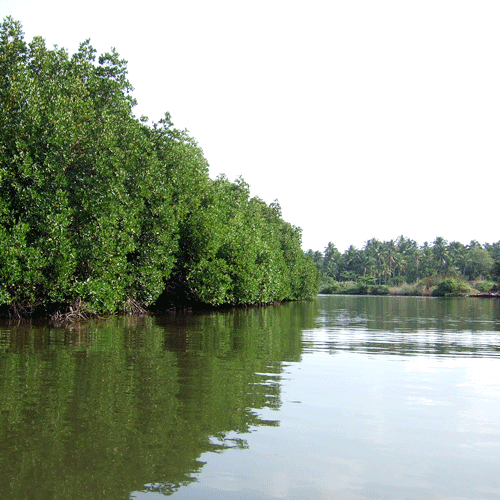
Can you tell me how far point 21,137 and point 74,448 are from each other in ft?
71.7

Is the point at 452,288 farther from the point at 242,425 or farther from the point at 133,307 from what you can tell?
the point at 242,425

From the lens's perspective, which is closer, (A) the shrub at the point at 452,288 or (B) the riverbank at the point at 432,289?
(B) the riverbank at the point at 432,289

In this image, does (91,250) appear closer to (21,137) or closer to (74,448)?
(21,137)

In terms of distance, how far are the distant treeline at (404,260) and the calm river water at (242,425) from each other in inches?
5429

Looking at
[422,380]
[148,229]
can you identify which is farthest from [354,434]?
[148,229]

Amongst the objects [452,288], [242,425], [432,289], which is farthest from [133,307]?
[432,289]

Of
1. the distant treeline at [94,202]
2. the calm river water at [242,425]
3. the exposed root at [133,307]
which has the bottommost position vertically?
the calm river water at [242,425]

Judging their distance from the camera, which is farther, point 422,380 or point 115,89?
point 115,89

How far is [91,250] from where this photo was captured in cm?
2562

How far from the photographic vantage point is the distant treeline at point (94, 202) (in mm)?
24219

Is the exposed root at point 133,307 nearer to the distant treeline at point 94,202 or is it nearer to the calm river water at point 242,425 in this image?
the distant treeline at point 94,202

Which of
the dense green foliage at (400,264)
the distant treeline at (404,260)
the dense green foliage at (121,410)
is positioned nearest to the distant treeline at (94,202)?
the dense green foliage at (121,410)

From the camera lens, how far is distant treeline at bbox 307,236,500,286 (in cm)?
14750

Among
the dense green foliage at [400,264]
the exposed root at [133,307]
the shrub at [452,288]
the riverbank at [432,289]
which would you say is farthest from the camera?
the dense green foliage at [400,264]
